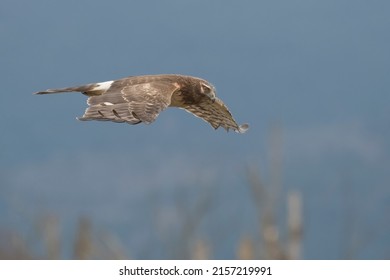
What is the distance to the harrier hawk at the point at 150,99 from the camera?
7336 mm

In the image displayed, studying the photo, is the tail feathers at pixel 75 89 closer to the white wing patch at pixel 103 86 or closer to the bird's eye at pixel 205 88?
the white wing patch at pixel 103 86

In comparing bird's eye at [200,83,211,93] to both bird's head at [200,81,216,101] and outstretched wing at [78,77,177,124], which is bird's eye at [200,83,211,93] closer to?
bird's head at [200,81,216,101]

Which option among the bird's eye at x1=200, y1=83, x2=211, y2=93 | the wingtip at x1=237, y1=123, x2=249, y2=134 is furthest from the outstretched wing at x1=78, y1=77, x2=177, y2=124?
the wingtip at x1=237, y1=123, x2=249, y2=134

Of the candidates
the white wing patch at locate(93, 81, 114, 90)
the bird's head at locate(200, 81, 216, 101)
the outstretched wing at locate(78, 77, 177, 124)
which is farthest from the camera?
the bird's head at locate(200, 81, 216, 101)

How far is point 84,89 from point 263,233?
1.51m

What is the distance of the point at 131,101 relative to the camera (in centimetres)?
Answer: 765

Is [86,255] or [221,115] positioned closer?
[86,255]

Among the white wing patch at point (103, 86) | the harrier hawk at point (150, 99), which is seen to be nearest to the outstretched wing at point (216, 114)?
the harrier hawk at point (150, 99)

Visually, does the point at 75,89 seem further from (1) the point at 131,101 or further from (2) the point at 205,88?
(2) the point at 205,88

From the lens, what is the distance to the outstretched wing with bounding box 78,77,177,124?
7254 mm

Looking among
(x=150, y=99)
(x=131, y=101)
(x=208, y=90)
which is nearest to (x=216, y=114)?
(x=208, y=90)

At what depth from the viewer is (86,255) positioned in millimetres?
8438

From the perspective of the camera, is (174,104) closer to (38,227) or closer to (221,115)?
(221,115)
